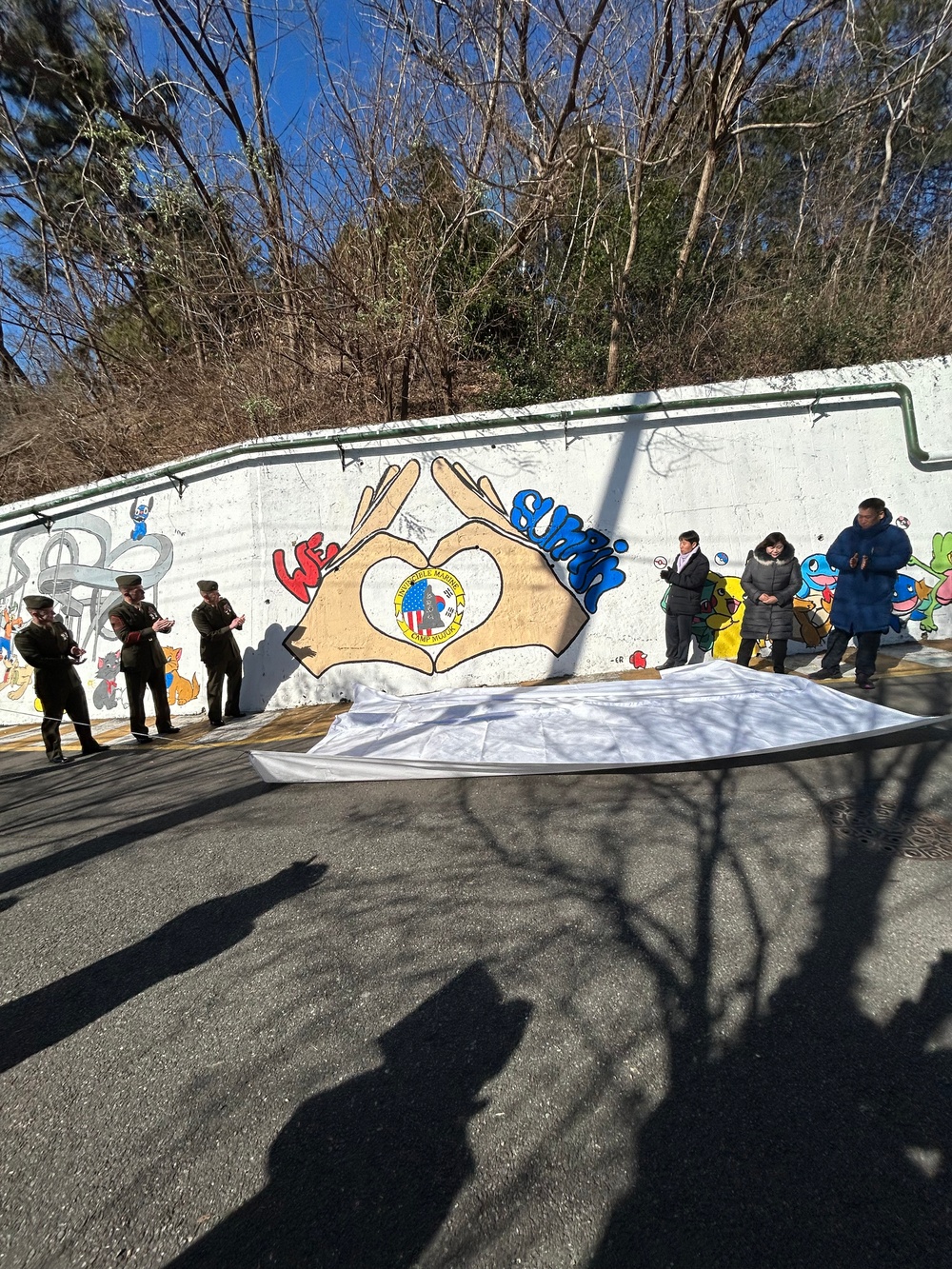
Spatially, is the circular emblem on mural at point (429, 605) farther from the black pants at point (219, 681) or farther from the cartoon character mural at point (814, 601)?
the cartoon character mural at point (814, 601)

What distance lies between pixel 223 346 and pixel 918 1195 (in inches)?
463

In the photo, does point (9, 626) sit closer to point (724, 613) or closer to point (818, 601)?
point (724, 613)

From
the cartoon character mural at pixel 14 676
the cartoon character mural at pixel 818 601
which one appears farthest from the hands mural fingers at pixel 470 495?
the cartoon character mural at pixel 14 676

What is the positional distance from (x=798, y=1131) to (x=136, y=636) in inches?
273

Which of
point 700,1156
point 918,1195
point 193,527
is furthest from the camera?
point 193,527

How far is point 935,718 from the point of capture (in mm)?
3885

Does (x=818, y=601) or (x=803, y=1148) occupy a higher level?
(x=818, y=601)

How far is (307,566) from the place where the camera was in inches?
302

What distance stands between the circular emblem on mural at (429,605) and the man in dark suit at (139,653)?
267 centimetres

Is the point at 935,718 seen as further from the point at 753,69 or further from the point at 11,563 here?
the point at 11,563

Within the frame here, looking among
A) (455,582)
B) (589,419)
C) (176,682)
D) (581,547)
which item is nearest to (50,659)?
(176,682)

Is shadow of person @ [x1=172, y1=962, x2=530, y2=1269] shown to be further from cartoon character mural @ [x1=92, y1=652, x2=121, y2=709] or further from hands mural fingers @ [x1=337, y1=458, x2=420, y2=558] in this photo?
cartoon character mural @ [x1=92, y1=652, x2=121, y2=709]

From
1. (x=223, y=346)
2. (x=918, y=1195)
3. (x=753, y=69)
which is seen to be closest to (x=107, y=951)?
(x=918, y=1195)

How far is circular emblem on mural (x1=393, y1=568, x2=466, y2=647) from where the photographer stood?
24.7 ft
